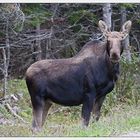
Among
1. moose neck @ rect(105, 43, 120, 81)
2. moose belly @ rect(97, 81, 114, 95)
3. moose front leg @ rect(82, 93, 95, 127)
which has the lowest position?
moose front leg @ rect(82, 93, 95, 127)

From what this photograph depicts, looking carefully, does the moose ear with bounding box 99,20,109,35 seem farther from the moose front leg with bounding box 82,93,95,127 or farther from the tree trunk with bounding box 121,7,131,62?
the moose front leg with bounding box 82,93,95,127

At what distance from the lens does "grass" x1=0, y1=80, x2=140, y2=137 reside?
823 cm

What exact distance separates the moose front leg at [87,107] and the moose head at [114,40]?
0.62m

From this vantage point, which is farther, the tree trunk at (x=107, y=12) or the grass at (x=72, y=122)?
the tree trunk at (x=107, y=12)

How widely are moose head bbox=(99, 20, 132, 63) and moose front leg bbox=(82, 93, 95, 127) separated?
Answer: 62 centimetres

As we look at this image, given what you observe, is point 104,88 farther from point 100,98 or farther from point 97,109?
point 97,109

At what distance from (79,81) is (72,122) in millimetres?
838

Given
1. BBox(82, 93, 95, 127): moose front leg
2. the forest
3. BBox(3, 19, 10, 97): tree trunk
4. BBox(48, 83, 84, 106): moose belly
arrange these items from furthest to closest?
BBox(3, 19, 10, 97): tree trunk, the forest, BBox(48, 83, 84, 106): moose belly, BBox(82, 93, 95, 127): moose front leg

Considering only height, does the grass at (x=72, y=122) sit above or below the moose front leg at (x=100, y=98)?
below

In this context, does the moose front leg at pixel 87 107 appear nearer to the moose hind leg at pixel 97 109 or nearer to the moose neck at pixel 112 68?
the moose hind leg at pixel 97 109

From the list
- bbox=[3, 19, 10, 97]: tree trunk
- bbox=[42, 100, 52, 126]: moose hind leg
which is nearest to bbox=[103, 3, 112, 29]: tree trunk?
bbox=[3, 19, 10, 97]: tree trunk

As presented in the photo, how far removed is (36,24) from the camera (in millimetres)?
9781

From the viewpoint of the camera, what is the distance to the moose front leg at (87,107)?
8.76 metres

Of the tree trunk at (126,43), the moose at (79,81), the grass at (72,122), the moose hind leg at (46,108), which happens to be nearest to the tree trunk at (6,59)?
the grass at (72,122)
